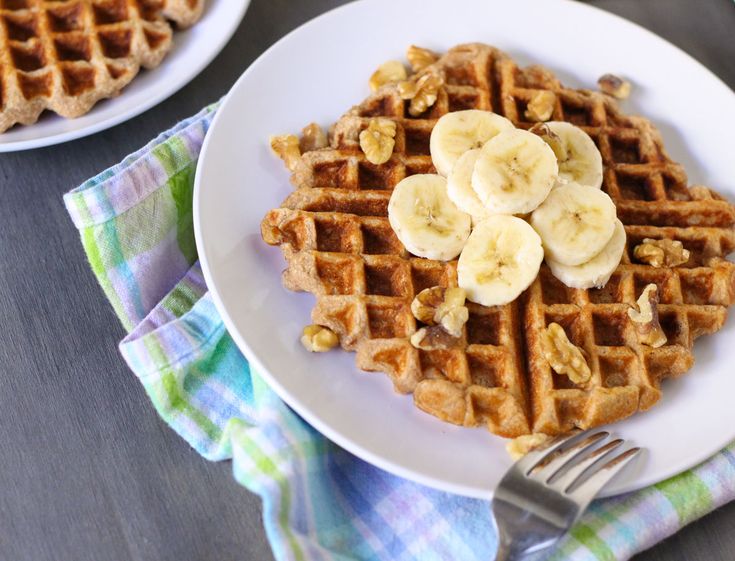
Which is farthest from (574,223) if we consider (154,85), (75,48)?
(75,48)

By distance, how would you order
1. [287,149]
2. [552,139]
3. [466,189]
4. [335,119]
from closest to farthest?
[466,189] → [552,139] → [287,149] → [335,119]

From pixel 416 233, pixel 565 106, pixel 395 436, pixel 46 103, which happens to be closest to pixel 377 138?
pixel 416 233

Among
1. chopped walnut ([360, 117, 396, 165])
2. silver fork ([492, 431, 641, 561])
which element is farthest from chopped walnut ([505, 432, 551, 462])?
chopped walnut ([360, 117, 396, 165])

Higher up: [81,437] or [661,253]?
[661,253]

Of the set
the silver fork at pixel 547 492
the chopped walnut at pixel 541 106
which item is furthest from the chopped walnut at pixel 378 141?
the silver fork at pixel 547 492

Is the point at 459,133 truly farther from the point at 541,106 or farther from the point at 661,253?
the point at 661,253

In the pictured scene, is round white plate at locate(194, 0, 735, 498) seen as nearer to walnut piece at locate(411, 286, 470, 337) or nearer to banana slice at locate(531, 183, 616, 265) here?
walnut piece at locate(411, 286, 470, 337)

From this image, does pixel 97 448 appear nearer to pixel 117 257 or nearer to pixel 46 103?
pixel 117 257
